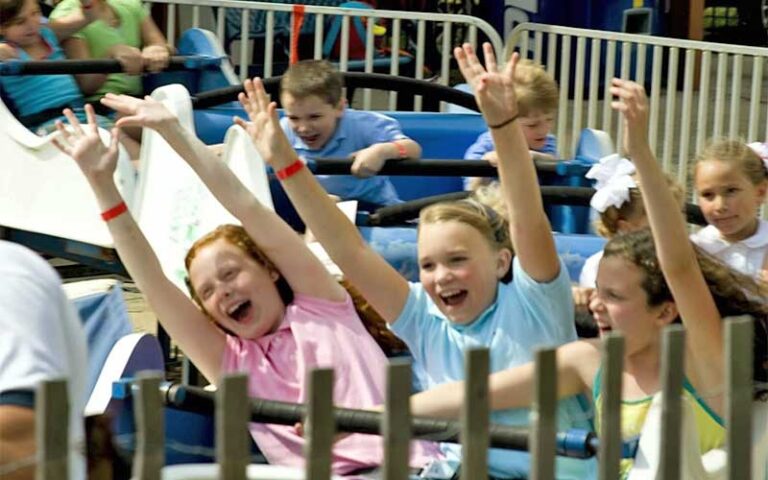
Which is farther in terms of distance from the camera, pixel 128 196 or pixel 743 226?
pixel 128 196

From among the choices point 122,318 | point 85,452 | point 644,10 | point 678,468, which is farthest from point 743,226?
point 644,10

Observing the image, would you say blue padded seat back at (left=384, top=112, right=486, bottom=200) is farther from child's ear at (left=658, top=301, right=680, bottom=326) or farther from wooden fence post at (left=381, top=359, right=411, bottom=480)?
wooden fence post at (left=381, top=359, right=411, bottom=480)

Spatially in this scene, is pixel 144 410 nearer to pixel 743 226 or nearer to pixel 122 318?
pixel 122 318

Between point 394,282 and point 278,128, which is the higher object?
point 278,128

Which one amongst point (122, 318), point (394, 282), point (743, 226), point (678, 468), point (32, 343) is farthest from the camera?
point (743, 226)

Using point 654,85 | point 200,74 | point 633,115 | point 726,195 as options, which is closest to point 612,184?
point 726,195

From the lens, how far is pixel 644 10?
10523 mm

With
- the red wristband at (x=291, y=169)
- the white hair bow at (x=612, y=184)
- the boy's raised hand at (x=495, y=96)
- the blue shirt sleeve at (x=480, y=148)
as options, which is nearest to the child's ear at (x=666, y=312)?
the boy's raised hand at (x=495, y=96)

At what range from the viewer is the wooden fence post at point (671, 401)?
2.78 metres

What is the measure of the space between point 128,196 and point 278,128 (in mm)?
1841

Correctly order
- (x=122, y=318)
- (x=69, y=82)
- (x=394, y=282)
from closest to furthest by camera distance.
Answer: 1. (x=394, y=282)
2. (x=122, y=318)
3. (x=69, y=82)

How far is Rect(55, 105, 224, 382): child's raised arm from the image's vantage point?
3887 mm

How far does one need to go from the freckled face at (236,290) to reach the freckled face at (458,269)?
362mm

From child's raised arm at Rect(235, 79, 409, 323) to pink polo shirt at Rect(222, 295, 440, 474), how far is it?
0.34 ft
